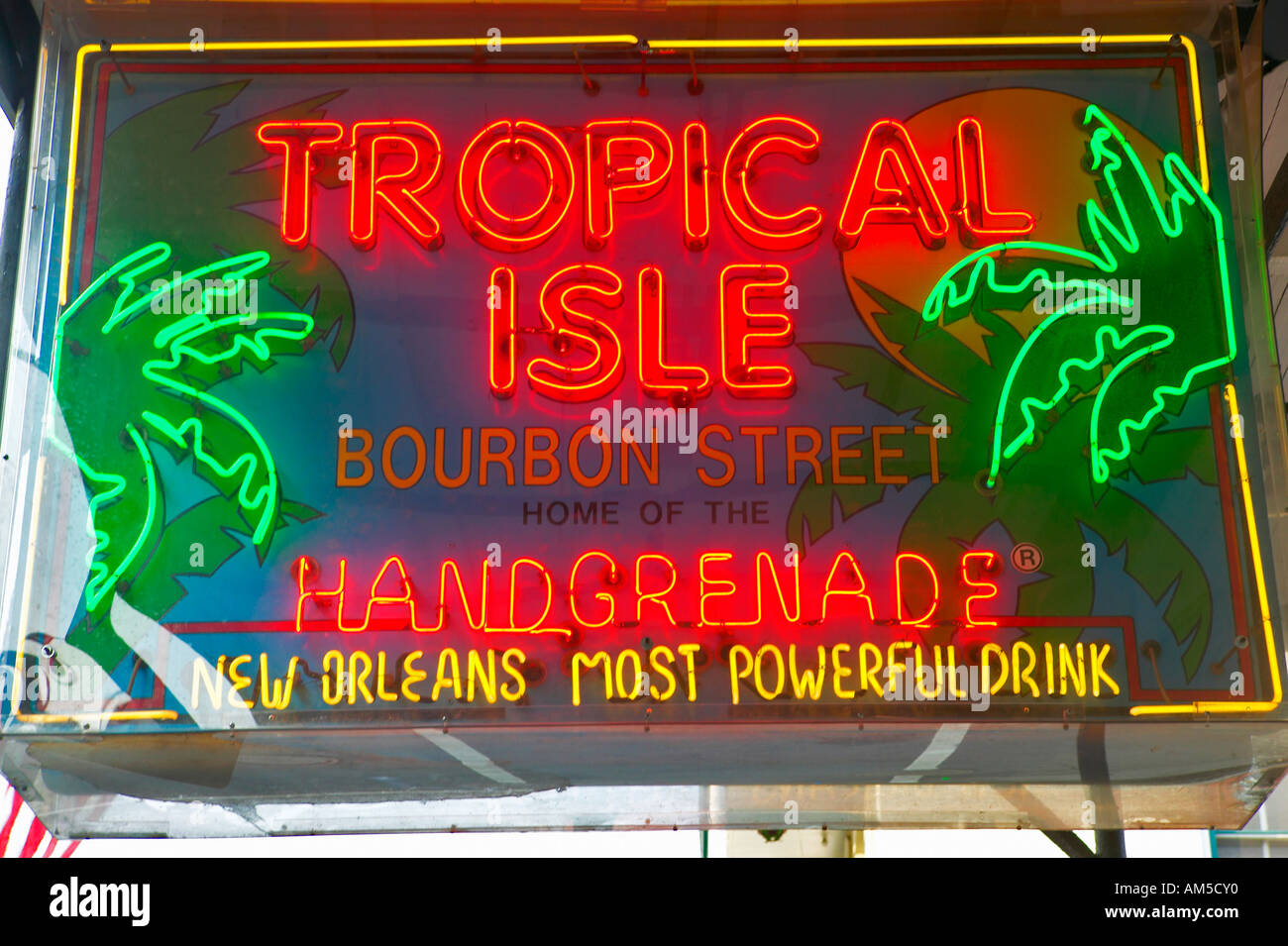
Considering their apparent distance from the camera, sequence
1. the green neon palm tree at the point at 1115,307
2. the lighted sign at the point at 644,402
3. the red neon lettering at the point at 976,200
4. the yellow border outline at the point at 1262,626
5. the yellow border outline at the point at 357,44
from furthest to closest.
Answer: the yellow border outline at the point at 357,44 < the red neon lettering at the point at 976,200 < the green neon palm tree at the point at 1115,307 < the lighted sign at the point at 644,402 < the yellow border outline at the point at 1262,626

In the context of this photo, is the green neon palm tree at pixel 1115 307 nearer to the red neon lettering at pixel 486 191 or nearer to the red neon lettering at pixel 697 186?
the red neon lettering at pixel 697 186

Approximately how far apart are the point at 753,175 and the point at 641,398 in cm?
103

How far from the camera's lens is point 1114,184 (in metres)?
5.40

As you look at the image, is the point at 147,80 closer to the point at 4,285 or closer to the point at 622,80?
the point at 4,285

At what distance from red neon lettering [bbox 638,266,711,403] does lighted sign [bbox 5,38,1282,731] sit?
0.02 metres

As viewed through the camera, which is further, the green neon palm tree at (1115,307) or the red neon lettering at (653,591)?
the green neon palm tree at (1115,307)

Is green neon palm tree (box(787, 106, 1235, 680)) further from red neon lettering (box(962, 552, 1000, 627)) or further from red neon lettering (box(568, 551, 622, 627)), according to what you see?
red neon lettering (box(568, 551, 622, 627))

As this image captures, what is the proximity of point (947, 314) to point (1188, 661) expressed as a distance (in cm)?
148

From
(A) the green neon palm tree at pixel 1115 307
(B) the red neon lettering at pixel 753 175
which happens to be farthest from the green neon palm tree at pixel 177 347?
(A) the green neon palm tree at pixel 1115 307

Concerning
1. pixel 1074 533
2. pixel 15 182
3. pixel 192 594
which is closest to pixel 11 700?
pixel 192 594

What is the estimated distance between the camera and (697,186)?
5426 millimetres

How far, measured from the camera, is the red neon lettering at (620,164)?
17.7ft

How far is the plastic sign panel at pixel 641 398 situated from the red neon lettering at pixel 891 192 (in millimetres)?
18

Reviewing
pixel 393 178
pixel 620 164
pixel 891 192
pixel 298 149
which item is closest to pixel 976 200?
pixel 891 192
